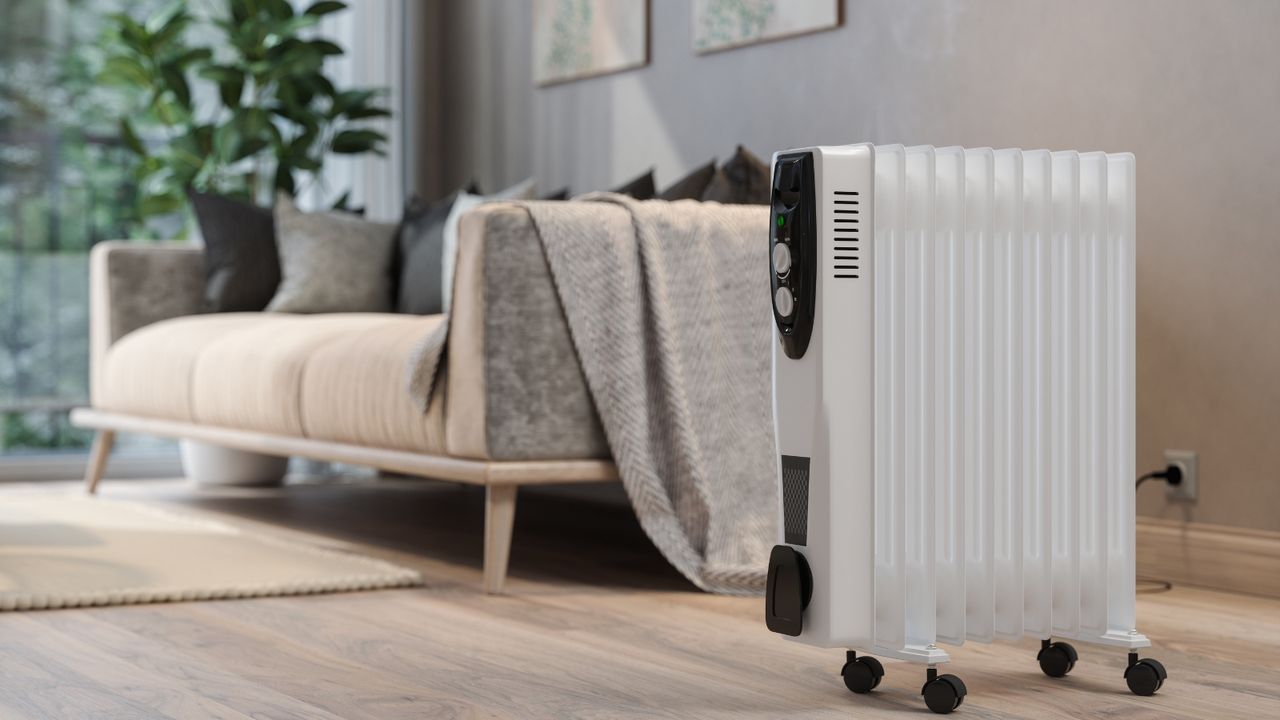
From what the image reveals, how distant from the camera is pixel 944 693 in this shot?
1.60 m

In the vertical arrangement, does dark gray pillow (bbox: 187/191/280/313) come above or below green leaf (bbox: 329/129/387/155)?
below

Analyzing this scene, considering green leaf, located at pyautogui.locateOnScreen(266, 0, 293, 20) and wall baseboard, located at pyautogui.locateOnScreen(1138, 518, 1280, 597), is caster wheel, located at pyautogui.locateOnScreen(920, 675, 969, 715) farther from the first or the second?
green leaf, located at pyautogui.locateOnScreen(266, 0, 293, 20)

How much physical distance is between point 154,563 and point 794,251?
1.58 m

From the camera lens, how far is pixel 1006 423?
1.73 meters

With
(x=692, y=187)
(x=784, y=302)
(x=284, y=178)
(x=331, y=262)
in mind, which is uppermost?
(x=284, y=178)

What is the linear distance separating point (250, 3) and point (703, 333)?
2567 mm

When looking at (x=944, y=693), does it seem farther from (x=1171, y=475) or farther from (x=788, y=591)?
(x=1171, y=475)

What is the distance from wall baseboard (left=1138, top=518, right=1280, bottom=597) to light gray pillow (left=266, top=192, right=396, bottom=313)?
2186 mm

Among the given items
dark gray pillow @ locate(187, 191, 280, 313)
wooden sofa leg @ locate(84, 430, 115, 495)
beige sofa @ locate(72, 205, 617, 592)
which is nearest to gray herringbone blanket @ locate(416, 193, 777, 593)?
beige sofa @ locate(72, 205, 617, 592)

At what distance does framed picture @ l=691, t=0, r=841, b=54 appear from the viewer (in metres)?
3.41

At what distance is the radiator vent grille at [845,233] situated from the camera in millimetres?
1622

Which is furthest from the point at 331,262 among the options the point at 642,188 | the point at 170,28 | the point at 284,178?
the point at 642,188

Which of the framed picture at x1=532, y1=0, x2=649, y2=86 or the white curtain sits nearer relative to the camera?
the framed picture at x1=532, y1=0, x2=649, y2=86

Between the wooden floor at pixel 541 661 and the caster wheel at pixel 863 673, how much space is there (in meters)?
0.02
